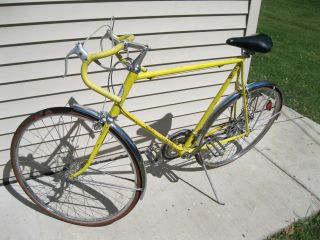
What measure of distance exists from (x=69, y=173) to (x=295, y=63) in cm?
485

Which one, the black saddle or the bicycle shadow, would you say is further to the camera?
the bicycle shadow

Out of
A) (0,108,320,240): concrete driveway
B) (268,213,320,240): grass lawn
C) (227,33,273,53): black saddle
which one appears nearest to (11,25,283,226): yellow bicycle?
(227,33,273,53): black saddle

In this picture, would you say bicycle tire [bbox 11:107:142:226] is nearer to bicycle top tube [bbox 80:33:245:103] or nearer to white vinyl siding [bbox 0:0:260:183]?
white vinyl siding [bbox 0:0:260:183]

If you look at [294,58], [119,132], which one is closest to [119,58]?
[119,132]

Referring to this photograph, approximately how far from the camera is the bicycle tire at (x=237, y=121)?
2.58m

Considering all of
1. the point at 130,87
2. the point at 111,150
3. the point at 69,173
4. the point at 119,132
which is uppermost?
the point at 130,87

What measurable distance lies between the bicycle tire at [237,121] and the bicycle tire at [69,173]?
696 millimetres

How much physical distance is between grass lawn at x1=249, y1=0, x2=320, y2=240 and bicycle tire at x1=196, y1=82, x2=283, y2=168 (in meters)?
0.80

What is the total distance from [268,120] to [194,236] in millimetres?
1395

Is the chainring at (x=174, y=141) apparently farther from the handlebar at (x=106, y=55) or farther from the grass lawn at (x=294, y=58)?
the grass lawn at (x=294, y=58)

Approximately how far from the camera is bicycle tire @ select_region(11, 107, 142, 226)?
2.41 meters

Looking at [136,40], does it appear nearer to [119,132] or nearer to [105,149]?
[119,132]

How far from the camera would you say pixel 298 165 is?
319cm

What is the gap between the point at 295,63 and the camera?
19.4ft
